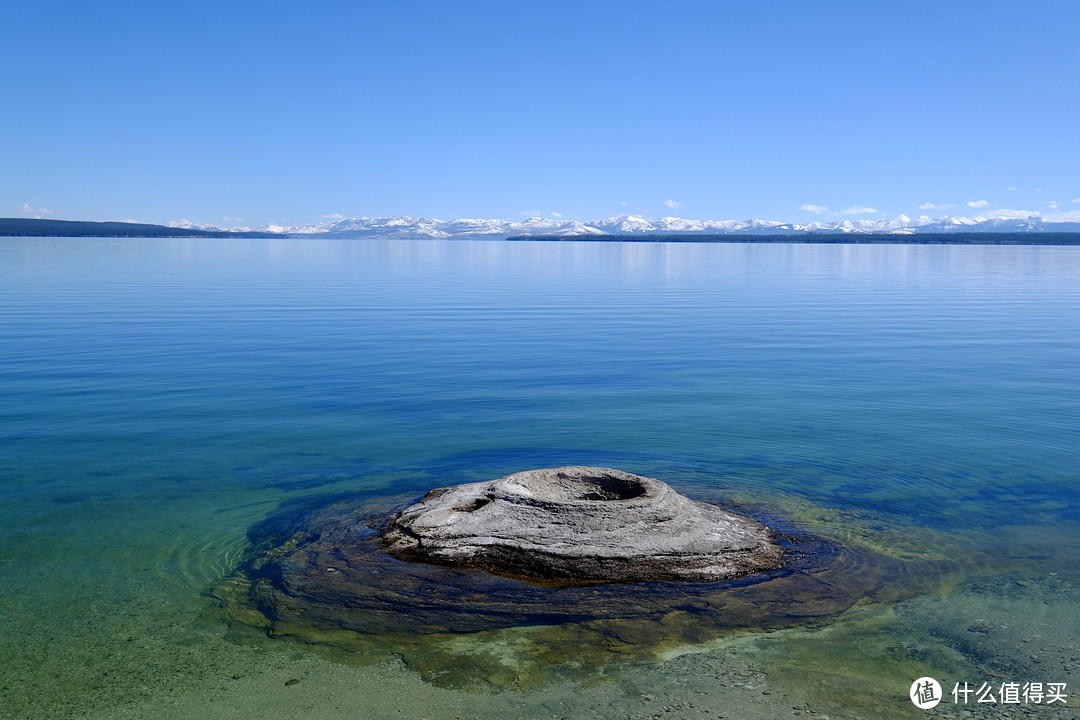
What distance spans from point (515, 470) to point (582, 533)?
4194 mm

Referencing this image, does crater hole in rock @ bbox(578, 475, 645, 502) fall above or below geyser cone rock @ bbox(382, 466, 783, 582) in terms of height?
above

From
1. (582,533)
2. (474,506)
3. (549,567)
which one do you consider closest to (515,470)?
(474,506)

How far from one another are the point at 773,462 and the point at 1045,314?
35819 millimetres

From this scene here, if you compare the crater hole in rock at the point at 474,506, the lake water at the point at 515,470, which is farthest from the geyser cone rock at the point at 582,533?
the lake water at the point at 515,470

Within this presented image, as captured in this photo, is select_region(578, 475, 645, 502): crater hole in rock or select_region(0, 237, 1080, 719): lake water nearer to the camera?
select_region(0, 237, 1080, 719): lake water

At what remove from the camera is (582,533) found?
10812 millimetres

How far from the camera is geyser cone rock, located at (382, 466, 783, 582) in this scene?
413 inches

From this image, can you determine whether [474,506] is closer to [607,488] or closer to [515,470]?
[607,488]

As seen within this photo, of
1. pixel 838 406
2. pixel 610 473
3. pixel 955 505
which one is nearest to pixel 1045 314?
pixel 838 406

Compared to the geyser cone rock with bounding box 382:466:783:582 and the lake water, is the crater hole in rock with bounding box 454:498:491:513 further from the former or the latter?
the lake water

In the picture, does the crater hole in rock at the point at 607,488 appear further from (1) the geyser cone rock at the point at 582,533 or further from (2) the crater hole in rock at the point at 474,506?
(2) the crater hole in rock at the point at 474,506

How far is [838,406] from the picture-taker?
2050 centimetres

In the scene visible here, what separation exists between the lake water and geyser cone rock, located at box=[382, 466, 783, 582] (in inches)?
57.1

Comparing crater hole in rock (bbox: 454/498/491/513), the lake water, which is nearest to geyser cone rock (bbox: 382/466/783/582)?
crater hole in rock (bbox: 454/498/491/513)
